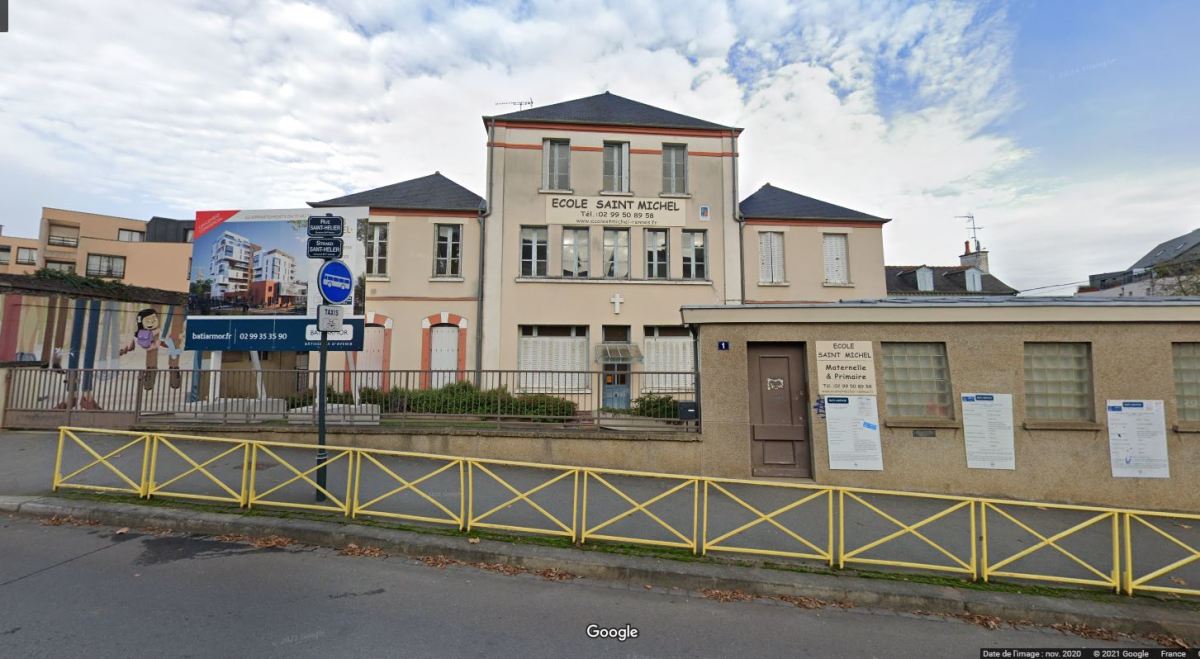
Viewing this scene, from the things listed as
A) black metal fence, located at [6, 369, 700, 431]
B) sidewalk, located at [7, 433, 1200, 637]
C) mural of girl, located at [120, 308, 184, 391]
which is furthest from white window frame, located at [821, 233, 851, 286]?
mural of girl, located at [120, 308, 184, 391]

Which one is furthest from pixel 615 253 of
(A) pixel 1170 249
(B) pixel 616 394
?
(A) pixel 1170 249

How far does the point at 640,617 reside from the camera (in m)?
4.11

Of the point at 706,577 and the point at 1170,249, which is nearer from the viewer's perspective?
the point at 706,577

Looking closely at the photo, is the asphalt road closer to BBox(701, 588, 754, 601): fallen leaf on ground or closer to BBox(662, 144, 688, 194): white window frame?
BBox(701, 588, 754, 601): fallen leaf on ground

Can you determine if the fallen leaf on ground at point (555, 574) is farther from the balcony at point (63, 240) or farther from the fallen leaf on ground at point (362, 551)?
the balcony at point (63, 240)

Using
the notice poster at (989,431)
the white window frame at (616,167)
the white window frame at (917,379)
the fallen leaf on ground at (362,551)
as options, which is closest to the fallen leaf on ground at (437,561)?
the fallen leaf on ground at (362,551)

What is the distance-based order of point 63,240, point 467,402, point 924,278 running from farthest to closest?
1. point 63,240
2. point 924,278
3. point 467,402

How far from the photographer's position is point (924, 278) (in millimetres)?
26875

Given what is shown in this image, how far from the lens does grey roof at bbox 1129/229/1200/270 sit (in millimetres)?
→ 34812

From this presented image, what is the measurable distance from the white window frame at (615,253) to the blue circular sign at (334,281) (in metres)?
10.8

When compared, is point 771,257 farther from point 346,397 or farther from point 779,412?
point 346,397

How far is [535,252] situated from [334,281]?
34.8 feet

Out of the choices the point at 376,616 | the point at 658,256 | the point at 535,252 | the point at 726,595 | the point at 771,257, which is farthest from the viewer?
the point at 771,257

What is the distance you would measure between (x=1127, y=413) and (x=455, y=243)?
16.9 metres
